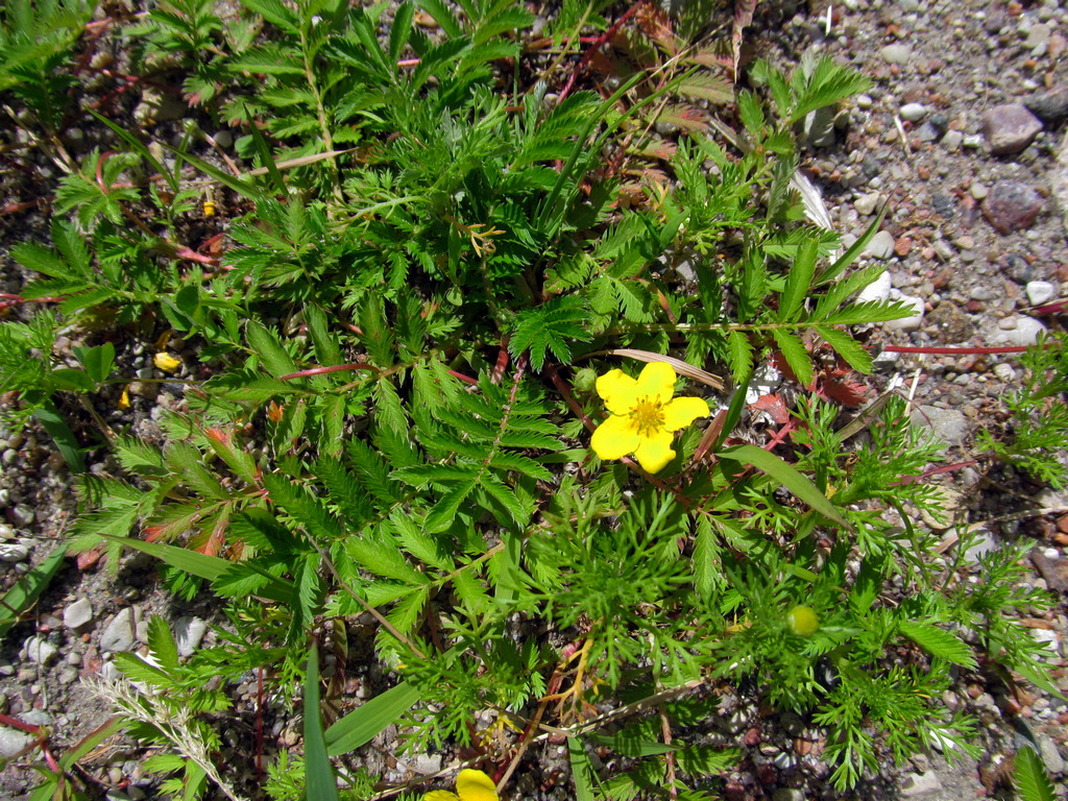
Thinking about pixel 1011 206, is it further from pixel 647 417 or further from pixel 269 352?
pixel 269 352

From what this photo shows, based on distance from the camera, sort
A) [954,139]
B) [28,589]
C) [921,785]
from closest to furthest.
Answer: [921,785] < [28,589] < [954,139]

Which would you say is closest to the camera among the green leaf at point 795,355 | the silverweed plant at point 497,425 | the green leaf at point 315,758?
the green leaf at point 315,758

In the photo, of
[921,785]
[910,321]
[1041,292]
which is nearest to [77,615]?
[921,785]

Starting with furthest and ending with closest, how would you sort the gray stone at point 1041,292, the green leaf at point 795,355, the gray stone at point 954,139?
the gray stone at point 954,139, the gray stone at point 1041,292, the green leaf at point 795,355

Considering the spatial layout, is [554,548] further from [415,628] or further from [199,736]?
[199,736]

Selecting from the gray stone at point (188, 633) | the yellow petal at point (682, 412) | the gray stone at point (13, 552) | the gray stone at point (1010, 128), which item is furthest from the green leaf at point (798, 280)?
the gray stone at point (13, 552)

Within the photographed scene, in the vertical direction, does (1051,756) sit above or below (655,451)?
below

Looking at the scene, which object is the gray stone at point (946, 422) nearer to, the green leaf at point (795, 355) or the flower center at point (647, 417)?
the green leaf at point (795, 355)
